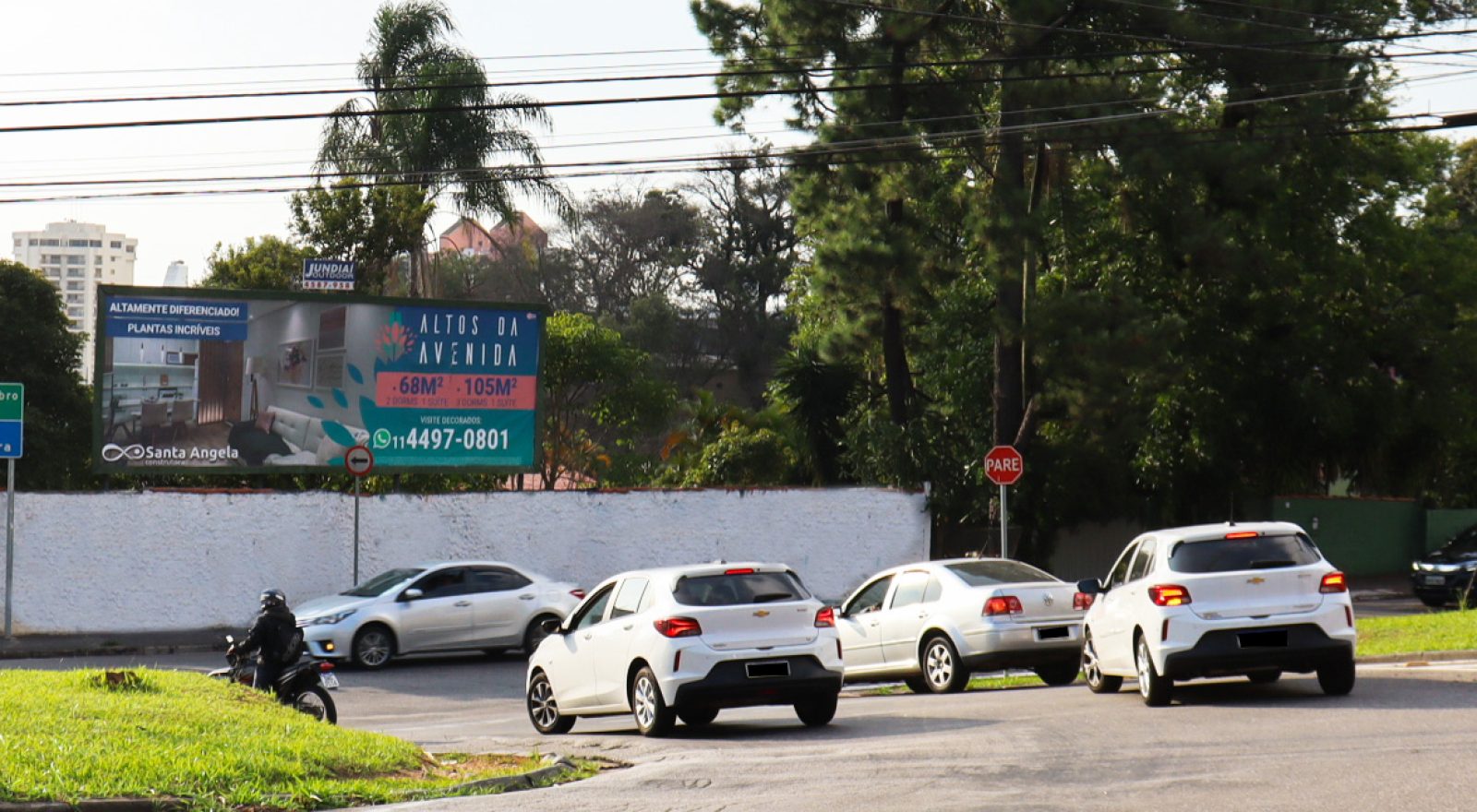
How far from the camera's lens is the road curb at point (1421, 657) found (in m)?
18.8

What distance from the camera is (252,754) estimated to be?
1077 cm

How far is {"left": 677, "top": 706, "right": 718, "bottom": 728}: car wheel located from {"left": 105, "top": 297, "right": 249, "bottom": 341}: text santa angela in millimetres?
16271

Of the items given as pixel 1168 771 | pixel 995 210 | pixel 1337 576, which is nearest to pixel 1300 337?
pixel 995 210

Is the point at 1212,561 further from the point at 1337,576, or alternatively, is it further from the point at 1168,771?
the point at 1168,771

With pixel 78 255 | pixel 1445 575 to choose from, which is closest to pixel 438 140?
pixel 1445 575

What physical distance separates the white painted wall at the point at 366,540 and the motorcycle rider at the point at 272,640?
43.7 ft

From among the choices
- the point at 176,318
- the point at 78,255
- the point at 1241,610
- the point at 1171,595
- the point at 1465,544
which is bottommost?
the point at 1465,544

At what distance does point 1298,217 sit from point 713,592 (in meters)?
25.1

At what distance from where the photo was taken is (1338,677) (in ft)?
49.0

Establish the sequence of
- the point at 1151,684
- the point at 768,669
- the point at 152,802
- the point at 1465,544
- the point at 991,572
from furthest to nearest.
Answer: the point at 1465,544 → the point at 991,572 → the point at 1151,684 → the point at 768,669 → the point at 152,802

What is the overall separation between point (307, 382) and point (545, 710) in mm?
15037

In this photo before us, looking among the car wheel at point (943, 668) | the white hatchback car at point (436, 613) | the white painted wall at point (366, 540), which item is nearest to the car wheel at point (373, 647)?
the white hatchback car at point (436, 613)

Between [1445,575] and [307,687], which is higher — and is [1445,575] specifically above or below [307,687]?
above

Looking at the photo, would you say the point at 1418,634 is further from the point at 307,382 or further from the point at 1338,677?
the point at 307,382
